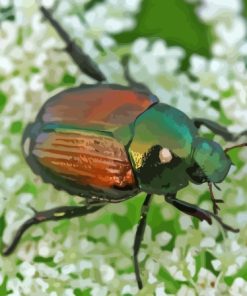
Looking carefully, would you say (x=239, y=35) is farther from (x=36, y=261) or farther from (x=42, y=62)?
(x=36, y=261)

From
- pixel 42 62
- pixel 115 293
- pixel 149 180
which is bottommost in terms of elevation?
pixel 115 293

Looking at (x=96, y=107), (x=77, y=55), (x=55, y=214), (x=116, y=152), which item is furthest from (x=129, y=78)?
(x=55, y=214)

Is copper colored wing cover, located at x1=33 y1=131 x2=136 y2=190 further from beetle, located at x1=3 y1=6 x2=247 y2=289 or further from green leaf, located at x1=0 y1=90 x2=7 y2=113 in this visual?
green leaf, located at x1=0 y1=90 x2=7 y2=113

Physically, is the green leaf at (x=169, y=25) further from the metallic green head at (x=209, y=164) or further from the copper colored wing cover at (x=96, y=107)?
the metallic green head at (x=209, y=164)

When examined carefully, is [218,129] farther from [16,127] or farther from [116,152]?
[16,127]

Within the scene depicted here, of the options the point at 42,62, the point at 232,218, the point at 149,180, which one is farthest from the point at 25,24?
the point at 232,218

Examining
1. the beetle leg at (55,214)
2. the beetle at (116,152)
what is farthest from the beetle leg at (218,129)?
the beetle leg at (55,214)

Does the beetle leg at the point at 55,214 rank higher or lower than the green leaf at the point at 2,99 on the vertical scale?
lower
